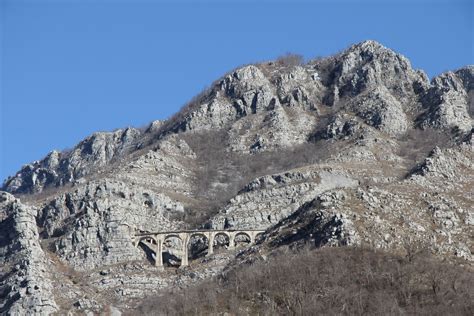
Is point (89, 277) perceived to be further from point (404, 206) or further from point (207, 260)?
point (404, 206)

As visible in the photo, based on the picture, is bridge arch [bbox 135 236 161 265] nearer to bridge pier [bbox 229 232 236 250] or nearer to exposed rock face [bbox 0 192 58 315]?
bridge pier [bbox 229 232 236 250]

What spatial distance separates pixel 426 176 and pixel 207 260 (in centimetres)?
3110

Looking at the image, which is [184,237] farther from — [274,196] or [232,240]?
[274,196]

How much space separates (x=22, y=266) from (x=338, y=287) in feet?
159

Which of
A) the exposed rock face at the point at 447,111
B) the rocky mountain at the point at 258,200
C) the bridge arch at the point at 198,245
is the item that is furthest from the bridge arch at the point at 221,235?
the exposed rock face at the point at 447,111

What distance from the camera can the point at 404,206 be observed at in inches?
4806

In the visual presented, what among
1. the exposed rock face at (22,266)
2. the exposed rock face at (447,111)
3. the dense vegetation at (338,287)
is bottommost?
the dense vegetation at (338,287)

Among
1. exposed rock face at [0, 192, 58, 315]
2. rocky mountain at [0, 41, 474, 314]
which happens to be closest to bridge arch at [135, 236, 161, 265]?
rocky mountain at [0, 41, 474, 314]

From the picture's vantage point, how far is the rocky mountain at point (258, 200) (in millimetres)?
119750

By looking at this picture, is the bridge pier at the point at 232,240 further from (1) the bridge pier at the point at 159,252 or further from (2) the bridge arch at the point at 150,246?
(2) the bridge arch at the point at 150,246

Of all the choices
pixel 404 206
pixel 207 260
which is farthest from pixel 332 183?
pixel 404 206

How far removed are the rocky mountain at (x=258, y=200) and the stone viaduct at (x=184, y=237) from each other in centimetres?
119

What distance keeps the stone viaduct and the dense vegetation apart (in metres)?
36.8

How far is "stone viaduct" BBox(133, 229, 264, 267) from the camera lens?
149250mm
